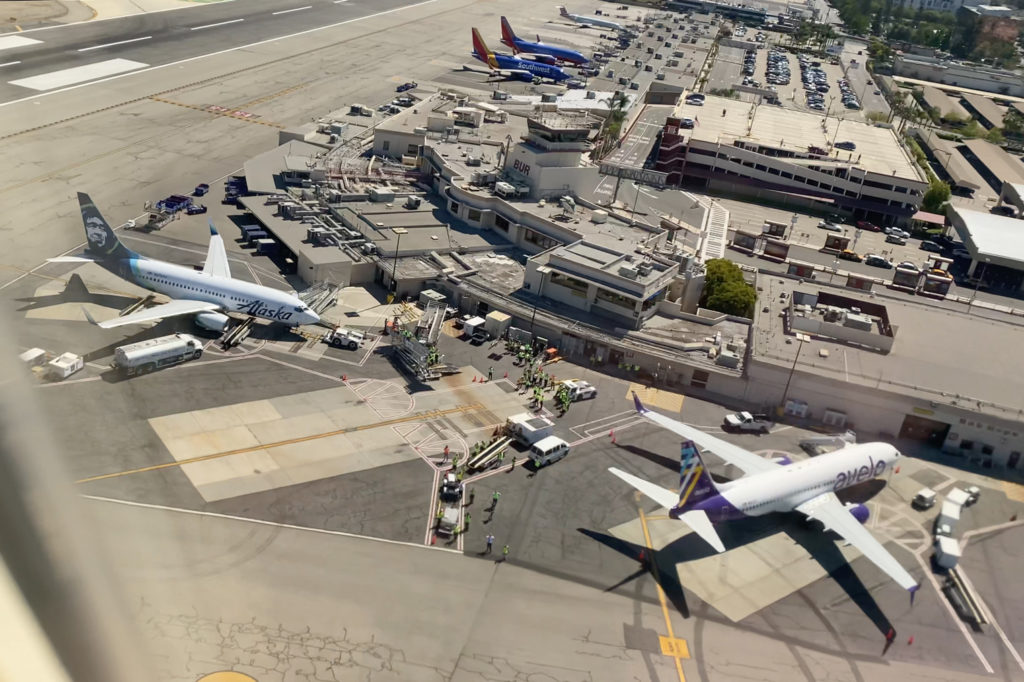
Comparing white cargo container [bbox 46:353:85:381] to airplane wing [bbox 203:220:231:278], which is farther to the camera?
airplane wing [bbox 203:220:231:278]

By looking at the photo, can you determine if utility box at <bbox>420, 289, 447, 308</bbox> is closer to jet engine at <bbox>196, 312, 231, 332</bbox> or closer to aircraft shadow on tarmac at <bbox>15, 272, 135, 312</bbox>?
jet engine at <bbox>196, 312, 231, 332</bbox>

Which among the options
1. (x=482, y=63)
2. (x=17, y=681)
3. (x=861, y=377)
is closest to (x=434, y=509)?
(x=861, y=377)

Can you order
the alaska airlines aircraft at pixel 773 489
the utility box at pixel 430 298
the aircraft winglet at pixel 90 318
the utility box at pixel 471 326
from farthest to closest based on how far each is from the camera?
the utility box at pixel 430 298 < the utility box at pixel 471 326 < the aircraft winglet at pixel 90 318 < the alaska airlines aircraft at pixel 773 489

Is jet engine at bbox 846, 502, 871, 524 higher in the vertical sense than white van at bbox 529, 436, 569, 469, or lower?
lower

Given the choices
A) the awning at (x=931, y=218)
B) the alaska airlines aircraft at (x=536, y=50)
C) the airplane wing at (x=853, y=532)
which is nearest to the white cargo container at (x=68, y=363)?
the airplane wing at (x=853, y=532)

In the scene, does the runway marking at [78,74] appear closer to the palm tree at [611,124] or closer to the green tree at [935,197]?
the palm tree at [611,124]

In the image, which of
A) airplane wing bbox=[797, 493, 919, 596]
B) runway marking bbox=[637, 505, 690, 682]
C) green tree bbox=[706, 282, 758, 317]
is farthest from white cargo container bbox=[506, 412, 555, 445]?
green tree bbox=[706, 282, 758, 317]

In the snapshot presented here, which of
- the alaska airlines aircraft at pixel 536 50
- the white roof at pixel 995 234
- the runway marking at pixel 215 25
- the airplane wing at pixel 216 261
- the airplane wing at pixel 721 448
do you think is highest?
the runway marking at pixel 215 25
